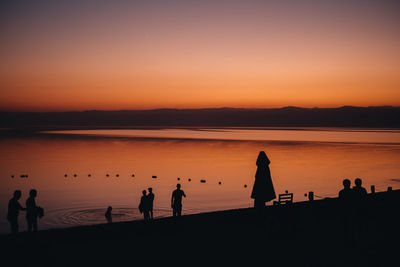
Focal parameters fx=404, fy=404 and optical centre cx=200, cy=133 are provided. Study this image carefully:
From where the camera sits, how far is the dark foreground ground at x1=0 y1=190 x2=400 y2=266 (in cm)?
1106

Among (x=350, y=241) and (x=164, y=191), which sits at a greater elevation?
(x=350, y=241)

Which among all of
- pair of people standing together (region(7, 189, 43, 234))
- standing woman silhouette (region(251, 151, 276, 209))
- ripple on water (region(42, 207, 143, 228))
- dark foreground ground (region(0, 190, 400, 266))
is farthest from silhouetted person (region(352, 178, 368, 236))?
ripple on water (region(42, 207, 143, 228))

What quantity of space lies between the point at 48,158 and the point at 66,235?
66175 mm

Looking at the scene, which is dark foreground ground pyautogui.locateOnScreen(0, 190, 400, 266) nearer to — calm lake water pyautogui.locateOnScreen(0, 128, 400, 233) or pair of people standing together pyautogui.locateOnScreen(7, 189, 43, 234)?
pair of people standing together pyautogui.locateOnScreen(7, 189, 43, 234)

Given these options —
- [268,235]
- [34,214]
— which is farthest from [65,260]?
[268,235]

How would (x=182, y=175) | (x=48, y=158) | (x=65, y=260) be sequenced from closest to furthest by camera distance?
(x=65, y=260)
(x=182, y=175)
(x=48, y=158)

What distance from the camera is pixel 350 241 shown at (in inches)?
519

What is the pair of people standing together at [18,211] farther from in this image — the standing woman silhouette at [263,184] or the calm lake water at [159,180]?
the calm lake water at [159,180]

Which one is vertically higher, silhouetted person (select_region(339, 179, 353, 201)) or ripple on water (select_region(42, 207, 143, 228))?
silhouetted person (select_region(339, 179, 353, 201))

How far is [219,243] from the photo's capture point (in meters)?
13.0

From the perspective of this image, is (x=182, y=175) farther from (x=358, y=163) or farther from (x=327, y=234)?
(x=327, y=234)

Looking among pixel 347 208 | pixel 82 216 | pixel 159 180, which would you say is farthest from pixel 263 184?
pixel 159 180

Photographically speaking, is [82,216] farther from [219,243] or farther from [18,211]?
[219,243]

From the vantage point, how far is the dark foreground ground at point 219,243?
36.3ft
